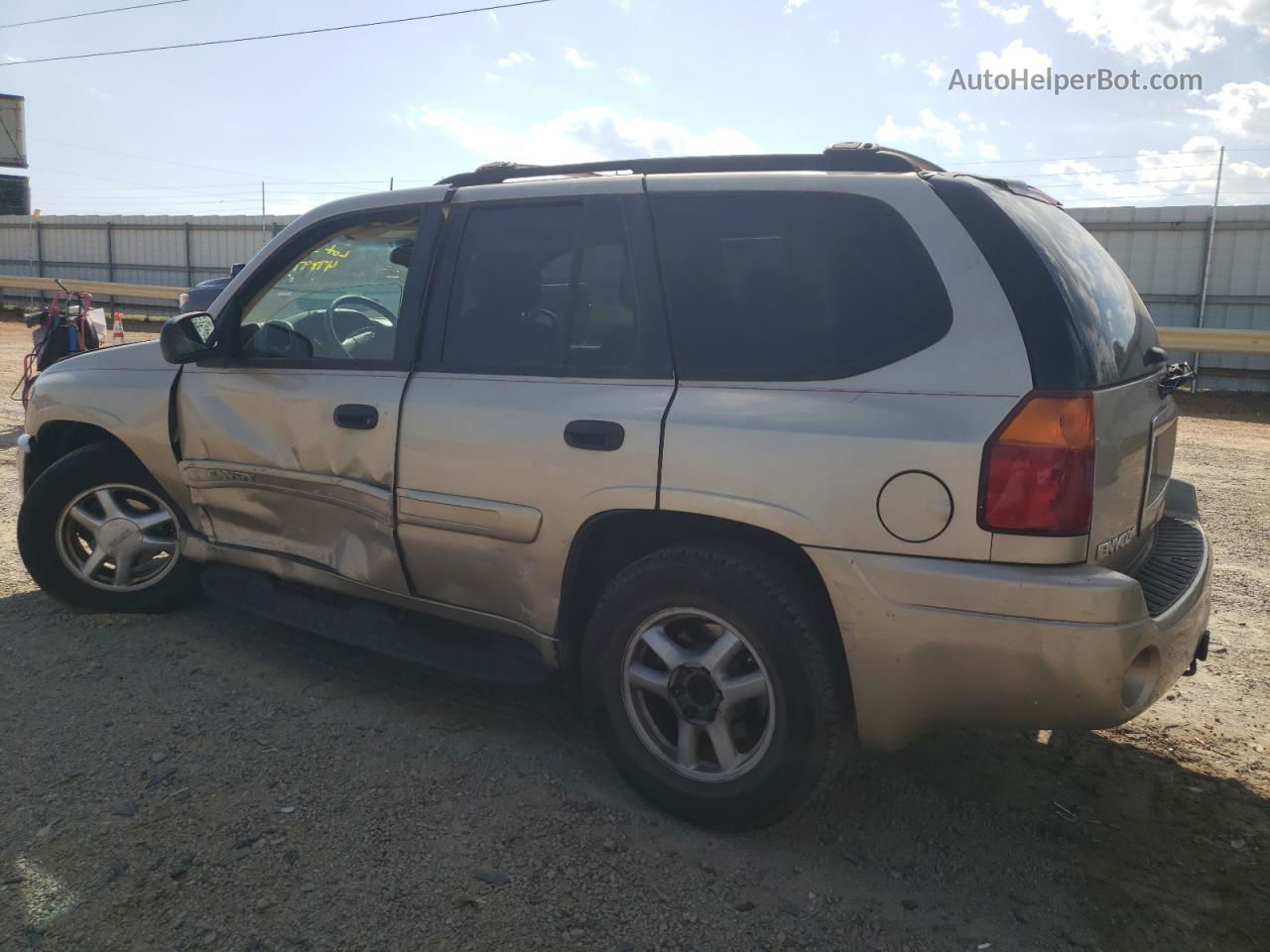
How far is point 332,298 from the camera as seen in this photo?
409 centimetres

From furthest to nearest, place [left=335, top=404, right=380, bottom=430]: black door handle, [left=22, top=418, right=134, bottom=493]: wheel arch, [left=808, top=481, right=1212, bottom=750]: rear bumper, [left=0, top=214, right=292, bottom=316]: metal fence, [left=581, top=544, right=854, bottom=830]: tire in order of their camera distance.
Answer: [left=0, top=214, right=292, bottom=316]: metal fence < [left=22, top=418, right=134, bottom=493]: wheel arch < [left=335, top=404, right=380, bottom=430]: black door handle < [left=581, top=544, right=854, bottom=830]: tire < [left=808, top=481, right=1212, bottom=750]: rear bumper

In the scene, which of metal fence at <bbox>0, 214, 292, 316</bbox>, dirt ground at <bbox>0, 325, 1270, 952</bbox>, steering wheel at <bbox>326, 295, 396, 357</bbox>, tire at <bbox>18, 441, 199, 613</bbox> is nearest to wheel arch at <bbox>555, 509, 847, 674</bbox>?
dirt ground at <bbox>0, 325, 1270, 952</bbox>

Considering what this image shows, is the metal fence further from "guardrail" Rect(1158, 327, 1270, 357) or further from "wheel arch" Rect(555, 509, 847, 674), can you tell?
"wheel arch" Rect(555, 509, 847, 674)

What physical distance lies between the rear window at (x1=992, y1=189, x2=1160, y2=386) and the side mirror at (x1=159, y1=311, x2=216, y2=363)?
9.97 feet

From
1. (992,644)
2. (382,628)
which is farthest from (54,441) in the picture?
(992,644)

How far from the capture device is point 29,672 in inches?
158

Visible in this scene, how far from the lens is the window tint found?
3174 millimetres

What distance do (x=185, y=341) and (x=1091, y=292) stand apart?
332 centimetres

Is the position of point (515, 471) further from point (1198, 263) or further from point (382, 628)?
point (1198, 263)

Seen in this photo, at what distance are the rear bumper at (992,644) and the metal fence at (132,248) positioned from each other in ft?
87.6

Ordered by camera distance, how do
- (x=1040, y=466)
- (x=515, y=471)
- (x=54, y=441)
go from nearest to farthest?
(x=1040, y=466)
(x=515, y=471)
(x=54, y=441)

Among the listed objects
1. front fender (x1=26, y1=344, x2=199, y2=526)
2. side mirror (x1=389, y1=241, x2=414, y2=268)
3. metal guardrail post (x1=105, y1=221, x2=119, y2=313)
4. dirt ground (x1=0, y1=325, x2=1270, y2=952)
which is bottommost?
dirt ground (x1=0, y1=325, x2=1270, y2=952)

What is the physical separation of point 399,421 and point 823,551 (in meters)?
1.60

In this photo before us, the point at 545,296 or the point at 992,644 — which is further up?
the point at 545,296
